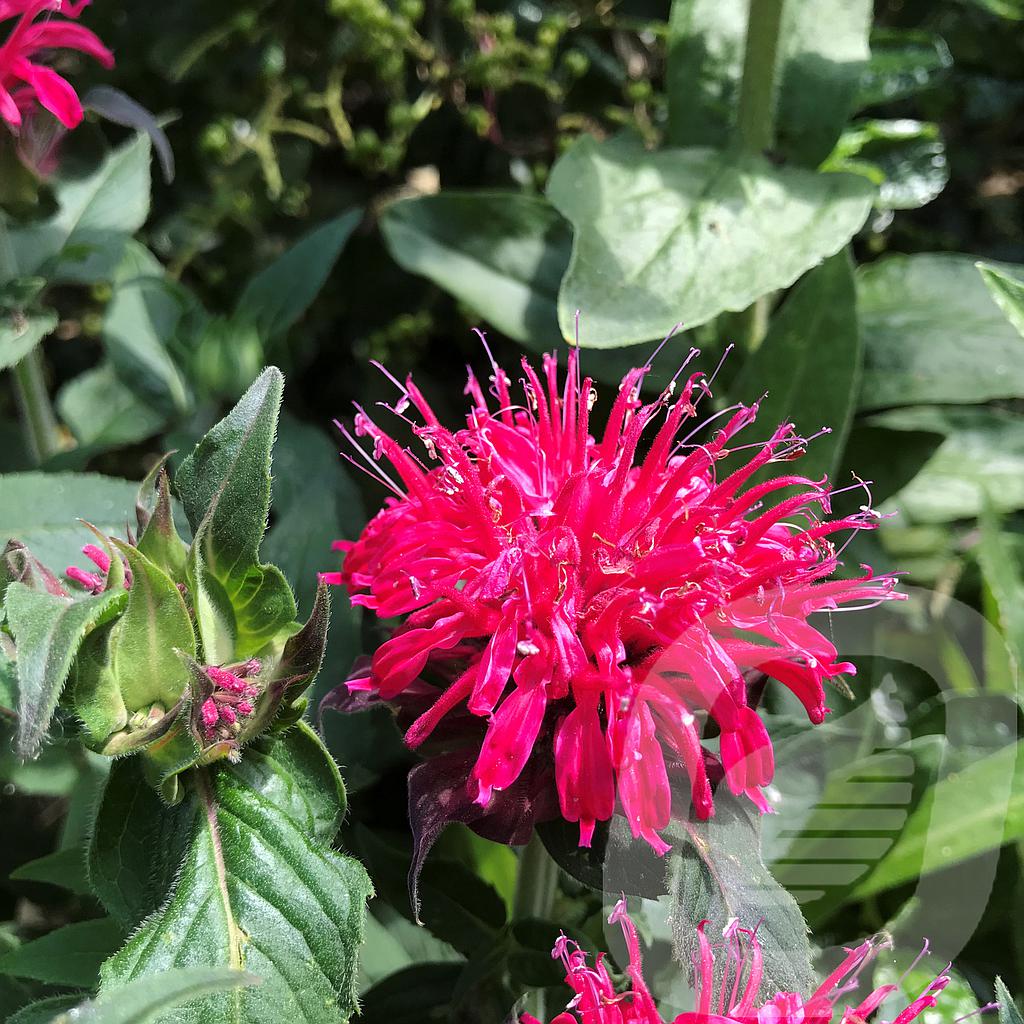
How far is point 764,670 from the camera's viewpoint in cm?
58

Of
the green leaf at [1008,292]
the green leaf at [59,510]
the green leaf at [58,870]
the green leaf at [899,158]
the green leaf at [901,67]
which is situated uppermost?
the green leaf at [901,67]

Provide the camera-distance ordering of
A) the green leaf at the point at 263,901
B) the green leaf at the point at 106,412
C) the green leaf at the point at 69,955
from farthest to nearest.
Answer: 1. the green leaf at the point at 106,412
2. the green leaf at the point at 69,955
3. the green leaf at the point at 263,901

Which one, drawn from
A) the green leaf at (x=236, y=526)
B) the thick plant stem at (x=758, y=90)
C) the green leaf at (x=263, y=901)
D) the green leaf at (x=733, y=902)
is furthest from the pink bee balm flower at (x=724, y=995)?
the thick plant stem at (x=758, y=90)

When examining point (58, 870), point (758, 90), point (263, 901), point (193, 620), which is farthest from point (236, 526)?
point (758, 90)

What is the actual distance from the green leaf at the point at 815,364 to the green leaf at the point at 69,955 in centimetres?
57

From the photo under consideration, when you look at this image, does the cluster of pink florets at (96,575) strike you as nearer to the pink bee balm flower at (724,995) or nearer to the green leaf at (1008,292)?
the pink bee balm flower at (724,995)

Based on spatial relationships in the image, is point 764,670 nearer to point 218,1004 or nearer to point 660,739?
point 660,739

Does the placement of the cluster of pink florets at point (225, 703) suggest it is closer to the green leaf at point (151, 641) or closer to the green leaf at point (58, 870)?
the green leaf at point (151, 641)

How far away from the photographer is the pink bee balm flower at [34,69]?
2.40 ft

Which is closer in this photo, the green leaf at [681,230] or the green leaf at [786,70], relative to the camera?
the green leaf at [681,230]

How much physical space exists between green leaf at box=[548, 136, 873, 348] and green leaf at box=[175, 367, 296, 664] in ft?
0.85

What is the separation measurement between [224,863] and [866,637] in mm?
479

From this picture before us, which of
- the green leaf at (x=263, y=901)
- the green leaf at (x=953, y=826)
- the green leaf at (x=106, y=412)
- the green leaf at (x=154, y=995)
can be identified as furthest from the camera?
the green leaf at (x=106, y=412)

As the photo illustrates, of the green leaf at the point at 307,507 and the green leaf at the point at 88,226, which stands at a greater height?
the green leaf at the point at 88,226
